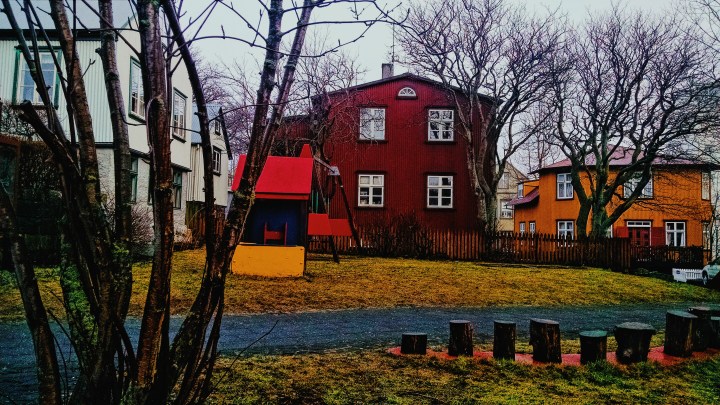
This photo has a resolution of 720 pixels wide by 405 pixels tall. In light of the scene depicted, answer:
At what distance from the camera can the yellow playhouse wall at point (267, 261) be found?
12.5 m

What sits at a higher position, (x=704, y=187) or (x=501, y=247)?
(x=704, y=187)

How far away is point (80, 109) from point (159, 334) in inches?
39.8

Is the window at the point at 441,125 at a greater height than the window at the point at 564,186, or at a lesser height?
greater

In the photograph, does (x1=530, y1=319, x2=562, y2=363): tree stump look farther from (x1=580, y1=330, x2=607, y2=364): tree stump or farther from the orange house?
the orange house

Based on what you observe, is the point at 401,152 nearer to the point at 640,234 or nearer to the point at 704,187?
the point at 640,234

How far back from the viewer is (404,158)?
1123 inches

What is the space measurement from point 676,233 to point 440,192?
17.0 meters

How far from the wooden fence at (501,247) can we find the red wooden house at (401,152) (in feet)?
16.1

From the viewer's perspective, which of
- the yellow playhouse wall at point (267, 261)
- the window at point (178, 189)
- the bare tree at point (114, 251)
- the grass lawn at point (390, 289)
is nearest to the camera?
the bare tree at point (114, 251)

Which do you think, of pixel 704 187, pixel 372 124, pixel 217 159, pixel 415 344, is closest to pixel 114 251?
pixel 415 344

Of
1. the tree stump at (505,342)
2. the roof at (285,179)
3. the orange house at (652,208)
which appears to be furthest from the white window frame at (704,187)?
the tree stump at (505,342)

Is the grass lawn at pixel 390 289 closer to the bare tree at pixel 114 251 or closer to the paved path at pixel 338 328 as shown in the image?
the paved path at pixel 338 328

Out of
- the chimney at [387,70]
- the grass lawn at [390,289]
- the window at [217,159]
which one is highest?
the chimney at [387,70]

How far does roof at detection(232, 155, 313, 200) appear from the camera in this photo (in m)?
12.8
